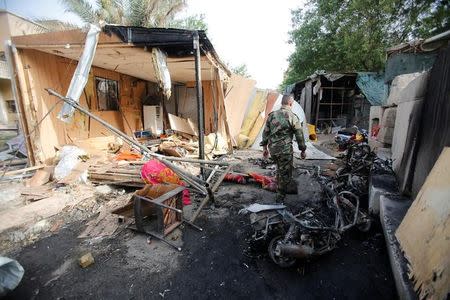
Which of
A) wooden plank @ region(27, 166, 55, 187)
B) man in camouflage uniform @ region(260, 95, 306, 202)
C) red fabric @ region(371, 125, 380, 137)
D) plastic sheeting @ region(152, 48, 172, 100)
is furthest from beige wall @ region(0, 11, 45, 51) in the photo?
red fabric @ region(371, 125, 380, 137)

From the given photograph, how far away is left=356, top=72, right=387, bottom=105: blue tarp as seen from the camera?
11773 millimetres

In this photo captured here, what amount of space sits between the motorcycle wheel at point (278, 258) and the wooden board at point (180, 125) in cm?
778

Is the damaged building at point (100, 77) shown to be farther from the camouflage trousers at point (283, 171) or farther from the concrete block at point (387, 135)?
the concrete block at point (387, 135)

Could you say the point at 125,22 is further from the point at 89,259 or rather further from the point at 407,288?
the point at 407,288

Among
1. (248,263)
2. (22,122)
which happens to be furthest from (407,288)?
(22,122)

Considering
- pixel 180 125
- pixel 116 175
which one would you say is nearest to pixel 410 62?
pixel 180 125

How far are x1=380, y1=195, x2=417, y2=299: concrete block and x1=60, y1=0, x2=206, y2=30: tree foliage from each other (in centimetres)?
1352

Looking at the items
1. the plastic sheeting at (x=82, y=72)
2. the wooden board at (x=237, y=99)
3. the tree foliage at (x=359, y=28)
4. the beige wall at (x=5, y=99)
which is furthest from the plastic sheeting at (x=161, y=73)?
the beige wall at (x=5, y=99)

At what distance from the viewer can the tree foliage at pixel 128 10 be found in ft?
39.2

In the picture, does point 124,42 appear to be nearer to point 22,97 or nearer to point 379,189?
point 22,97

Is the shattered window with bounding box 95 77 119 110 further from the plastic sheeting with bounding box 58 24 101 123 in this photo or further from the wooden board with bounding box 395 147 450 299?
the wooden board with bounding box 395 147 450 299

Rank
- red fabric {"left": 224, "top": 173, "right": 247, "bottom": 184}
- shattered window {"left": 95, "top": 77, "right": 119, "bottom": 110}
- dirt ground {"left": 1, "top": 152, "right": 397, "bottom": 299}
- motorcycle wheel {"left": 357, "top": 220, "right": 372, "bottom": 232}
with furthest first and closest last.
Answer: shattered window {"left": 95, "top": 77, "right": 119, "bottom": 110} → red fabric {"left": 224, "top": 173, "right": 247, "bottom": 184} → motorcycle wheel {"left": 357, "top": 220, "right": 372, "bottom": 232} → dirt ground {"left": 1, "top": 152, "right": 397, "bottom": 299}

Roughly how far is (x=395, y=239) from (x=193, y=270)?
2.22m

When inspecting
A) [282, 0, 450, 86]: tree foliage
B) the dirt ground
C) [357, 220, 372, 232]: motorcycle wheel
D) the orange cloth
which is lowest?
the dirt ground
